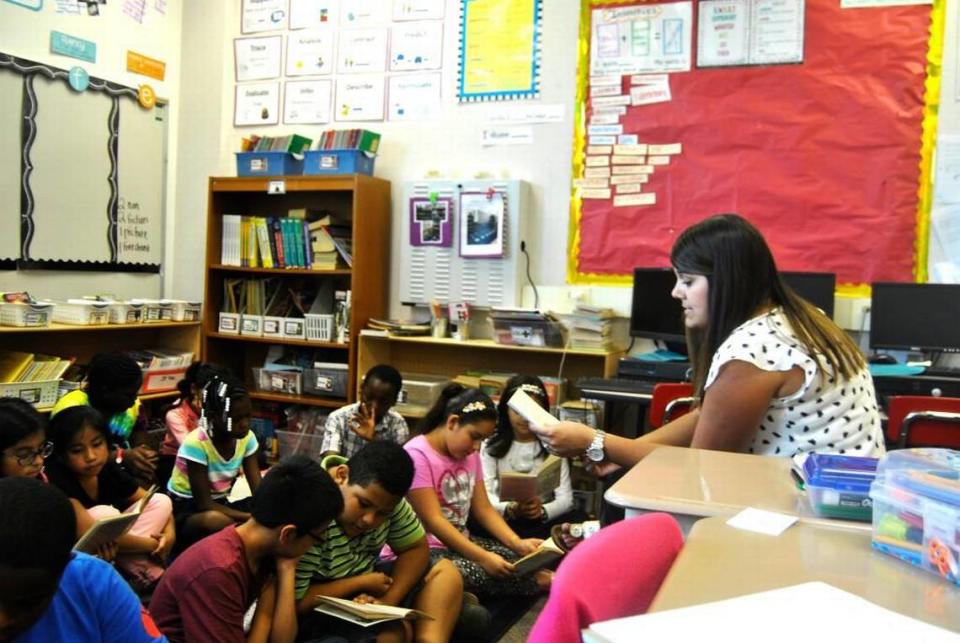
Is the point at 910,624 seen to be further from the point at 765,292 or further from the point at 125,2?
the point at 125,2

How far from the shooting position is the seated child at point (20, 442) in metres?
2.05

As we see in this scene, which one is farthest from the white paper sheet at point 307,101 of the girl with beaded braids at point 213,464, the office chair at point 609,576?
the office chair at point 609,576

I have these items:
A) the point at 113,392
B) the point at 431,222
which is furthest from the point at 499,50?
the point at 113,392

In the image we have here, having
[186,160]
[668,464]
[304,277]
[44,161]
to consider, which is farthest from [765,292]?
[186,160]

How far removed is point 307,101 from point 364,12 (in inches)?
23.4

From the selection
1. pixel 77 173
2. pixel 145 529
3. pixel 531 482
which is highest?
pixel 77 173

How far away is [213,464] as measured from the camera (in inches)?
A: 112

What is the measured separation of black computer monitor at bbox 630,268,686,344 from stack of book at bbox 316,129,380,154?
1.60 metres

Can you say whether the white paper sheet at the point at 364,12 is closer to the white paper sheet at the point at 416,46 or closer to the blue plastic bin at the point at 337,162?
the white paper sheet at the point at 416,46

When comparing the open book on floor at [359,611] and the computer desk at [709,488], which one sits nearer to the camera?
the computer desk at [709,488]

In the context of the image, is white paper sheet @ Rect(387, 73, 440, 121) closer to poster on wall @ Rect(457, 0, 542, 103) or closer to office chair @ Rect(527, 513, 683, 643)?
poster on wall @ Rect(457, 0, 542, 103)

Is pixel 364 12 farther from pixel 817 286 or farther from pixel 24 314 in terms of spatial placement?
pixel 817 286

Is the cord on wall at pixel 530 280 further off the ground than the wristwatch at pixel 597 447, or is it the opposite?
the cord on wall at pixel 530 280

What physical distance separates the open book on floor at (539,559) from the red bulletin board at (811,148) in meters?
1.95
